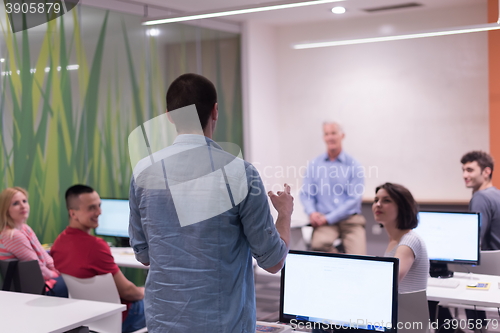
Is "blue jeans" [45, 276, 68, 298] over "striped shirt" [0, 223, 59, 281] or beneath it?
beneath

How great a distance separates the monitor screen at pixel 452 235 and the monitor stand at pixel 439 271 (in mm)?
67

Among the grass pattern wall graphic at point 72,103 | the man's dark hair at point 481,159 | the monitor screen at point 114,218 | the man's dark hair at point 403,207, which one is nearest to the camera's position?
the man's dark hair at point 403,207

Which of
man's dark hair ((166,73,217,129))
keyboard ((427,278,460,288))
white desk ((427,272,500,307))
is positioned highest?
man's dark hair ((166,73,217,129))

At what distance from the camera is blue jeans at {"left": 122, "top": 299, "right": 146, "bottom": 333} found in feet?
12.1

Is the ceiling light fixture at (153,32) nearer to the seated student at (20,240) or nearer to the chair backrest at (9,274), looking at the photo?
the seated student at (20,240)

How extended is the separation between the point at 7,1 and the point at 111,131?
1.48m

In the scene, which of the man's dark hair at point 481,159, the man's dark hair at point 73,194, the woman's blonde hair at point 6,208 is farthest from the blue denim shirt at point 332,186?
the woman's blonde hair at point 6,208

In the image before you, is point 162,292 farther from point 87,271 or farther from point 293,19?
point 293,19

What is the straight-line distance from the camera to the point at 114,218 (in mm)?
5082

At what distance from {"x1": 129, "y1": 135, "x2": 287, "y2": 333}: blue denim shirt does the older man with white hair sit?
411cm

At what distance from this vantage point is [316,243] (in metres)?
5.93

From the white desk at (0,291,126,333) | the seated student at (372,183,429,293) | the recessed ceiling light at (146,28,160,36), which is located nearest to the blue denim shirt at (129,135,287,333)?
the white desk at (0,291,126,333)

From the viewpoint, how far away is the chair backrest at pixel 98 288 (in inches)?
139

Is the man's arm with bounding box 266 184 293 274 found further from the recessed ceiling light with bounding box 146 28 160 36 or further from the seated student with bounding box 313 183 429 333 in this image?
the recessed ceiling light with bounding box 146 28 160 36
